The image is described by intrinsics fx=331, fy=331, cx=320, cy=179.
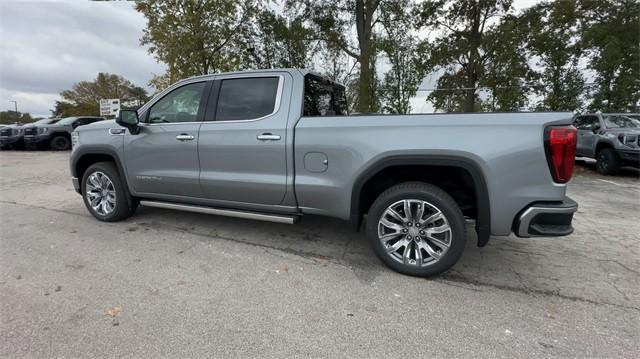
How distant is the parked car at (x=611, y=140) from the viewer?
807cm

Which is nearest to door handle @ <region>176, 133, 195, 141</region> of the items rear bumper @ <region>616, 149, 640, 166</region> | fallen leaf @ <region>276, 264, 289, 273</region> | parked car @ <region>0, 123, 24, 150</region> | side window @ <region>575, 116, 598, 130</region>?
fallen leaf @ <region>276, 264, 289, 273</region>

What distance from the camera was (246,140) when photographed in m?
3.39

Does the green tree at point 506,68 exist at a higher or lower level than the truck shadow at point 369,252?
higher

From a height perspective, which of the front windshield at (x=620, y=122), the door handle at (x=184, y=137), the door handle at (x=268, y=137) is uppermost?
the front windshield at (x=620, y=122)

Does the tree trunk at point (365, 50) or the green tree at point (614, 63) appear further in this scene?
the green tree at point (614, 63)

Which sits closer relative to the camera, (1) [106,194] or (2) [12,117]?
(1) [106,194]

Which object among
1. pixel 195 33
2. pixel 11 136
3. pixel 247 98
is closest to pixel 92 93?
pixel 11 136

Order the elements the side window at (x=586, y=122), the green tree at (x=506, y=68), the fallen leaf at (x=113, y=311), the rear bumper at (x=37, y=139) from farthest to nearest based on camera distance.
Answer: the rear bumper at (x=37, y=139), the green tree at (x=506, y=68), the side window at (x=586, y=122), the fallen leaf at (x=113, y=311)

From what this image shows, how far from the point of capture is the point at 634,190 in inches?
266

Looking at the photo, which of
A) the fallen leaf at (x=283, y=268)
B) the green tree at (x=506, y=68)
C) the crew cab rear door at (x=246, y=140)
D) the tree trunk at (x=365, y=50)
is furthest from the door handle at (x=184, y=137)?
the green tree at (x=506, y=68)

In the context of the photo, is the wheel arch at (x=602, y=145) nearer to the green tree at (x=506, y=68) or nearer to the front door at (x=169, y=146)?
the green tree at (x=506, y=68)

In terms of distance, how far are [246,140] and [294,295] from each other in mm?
1617

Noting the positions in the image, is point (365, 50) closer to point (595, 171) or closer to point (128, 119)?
point (595, 171)

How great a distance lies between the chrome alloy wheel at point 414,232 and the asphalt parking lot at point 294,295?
0.21 m
